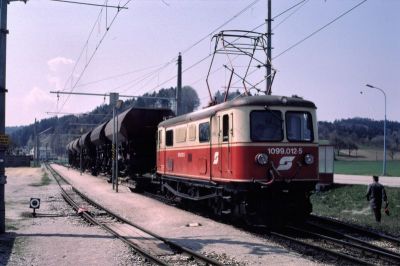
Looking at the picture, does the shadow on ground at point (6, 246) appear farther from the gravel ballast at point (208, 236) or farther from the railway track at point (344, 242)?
the railway track at point (344, 242)

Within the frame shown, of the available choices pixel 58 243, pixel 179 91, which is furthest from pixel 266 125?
pixel 179 91

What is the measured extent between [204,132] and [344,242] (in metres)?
5.44

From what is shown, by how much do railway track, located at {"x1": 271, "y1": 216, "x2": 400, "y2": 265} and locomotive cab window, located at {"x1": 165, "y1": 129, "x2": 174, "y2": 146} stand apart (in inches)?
246

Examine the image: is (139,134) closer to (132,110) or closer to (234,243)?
(132,110)

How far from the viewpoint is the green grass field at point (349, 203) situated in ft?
61.9

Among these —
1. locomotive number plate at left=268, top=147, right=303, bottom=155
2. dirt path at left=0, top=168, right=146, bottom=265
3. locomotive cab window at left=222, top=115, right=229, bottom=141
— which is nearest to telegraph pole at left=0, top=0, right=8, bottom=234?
dirt path at left=0, top=168, right=146, bottom=265

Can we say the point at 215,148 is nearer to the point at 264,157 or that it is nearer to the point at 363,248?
the point at 264,157

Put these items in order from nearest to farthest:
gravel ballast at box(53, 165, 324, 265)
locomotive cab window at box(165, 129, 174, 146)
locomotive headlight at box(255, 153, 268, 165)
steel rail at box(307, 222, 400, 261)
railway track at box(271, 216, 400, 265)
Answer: gravel ballast at box(53, 165, 324, 265) < railway track at box(271, 216, 400, 265) < steel rail at box(307, 222, 400, 261) < locomotive headlight at box(255, 153, 268, 165) < locomotive cab window at box(165, 129, 174, 146)

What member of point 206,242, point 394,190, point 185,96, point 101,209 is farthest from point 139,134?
point 185,96

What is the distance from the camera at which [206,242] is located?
11.7m

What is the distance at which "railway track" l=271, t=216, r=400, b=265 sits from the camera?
1005 centimetres

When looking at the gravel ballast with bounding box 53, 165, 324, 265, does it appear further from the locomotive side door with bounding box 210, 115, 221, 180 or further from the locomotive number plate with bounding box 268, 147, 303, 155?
the locomotive number plate with bounding box 268, 147, 303, 155

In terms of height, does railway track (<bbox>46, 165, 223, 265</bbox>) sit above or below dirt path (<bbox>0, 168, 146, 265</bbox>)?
above

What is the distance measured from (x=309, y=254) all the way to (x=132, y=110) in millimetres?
16045
